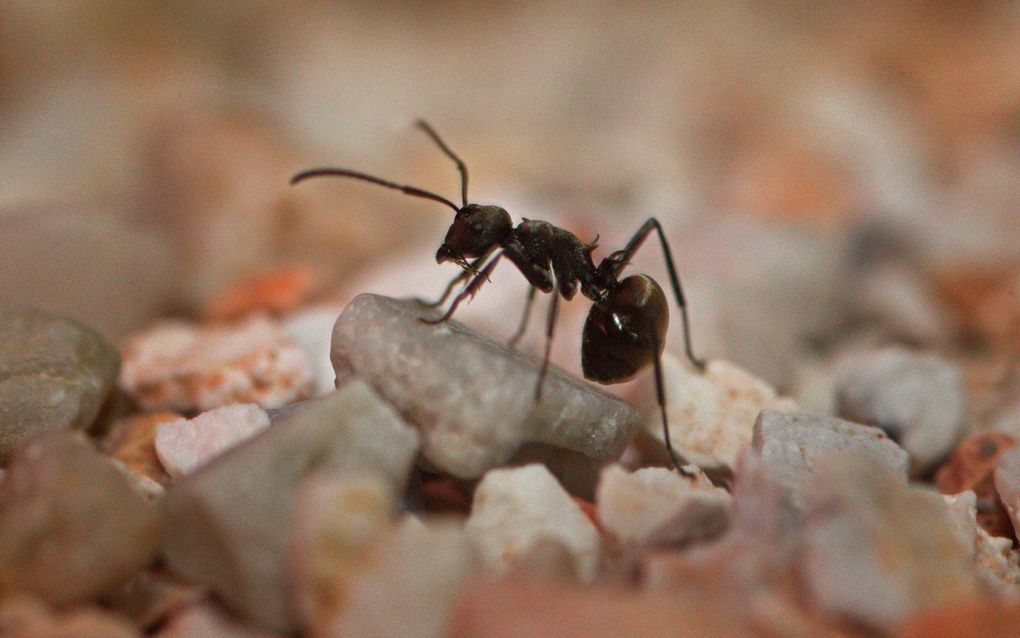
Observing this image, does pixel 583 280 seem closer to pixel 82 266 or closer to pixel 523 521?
pixel 523 521

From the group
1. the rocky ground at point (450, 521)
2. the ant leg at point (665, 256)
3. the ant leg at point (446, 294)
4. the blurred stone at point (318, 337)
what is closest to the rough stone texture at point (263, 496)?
the rocky ground at point (450, 521)

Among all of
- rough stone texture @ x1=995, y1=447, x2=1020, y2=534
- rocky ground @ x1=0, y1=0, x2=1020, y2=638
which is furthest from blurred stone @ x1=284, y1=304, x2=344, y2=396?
rough stone texture @ x1=995, y1=447, x2=1020, y2=534

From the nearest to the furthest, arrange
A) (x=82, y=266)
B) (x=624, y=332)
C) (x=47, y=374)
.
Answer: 1. (x=47, y=374)
2. (x=624, y=332)
3. (x=82, y=266)

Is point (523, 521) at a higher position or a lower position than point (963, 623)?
lower

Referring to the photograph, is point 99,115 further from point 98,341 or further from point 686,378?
point 686,378

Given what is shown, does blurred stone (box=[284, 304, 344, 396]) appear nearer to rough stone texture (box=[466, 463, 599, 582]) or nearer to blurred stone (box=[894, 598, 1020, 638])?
rough stone texture (box=[466, 463, 599, 582])

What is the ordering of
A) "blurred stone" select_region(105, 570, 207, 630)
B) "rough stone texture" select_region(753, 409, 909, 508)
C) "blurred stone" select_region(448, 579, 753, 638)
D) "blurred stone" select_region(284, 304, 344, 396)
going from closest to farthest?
1. "blurred stone" select_region(448, 579, 753, 638)
2. "blurred stone" select_region(105, 570, 207, 630)
3. "rough stone texture" select_region(753, 409, 909, 508)
4. "blurred stone" select_region(284, 304, 344, 396)

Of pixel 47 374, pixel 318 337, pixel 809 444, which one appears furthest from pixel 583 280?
pixel 47 374
